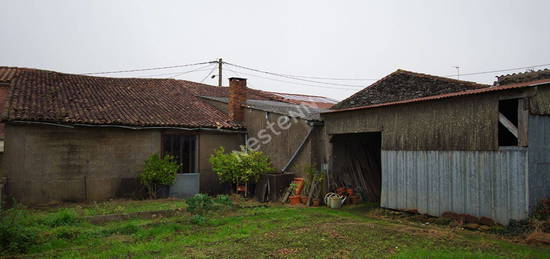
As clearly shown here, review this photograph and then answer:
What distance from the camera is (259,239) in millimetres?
8523

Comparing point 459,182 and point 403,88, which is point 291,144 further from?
point 459,182

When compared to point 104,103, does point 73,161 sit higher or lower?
lower

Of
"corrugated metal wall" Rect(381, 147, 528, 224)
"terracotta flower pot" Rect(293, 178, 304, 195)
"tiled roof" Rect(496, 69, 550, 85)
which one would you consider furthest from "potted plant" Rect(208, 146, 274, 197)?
"tiled roof" Rect(496, 69, 550, 85)

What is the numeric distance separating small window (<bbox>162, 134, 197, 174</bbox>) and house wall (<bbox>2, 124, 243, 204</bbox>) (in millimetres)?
400

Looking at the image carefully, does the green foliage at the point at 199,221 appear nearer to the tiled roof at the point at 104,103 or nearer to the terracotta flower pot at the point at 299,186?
the terracotta flower pot at the point at 299,186

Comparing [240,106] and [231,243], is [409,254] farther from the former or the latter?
[240,106]

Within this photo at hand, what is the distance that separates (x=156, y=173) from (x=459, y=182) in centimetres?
974

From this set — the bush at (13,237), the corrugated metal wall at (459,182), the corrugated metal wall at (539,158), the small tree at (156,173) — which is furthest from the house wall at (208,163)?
the corrugated metal wall at (539,158)

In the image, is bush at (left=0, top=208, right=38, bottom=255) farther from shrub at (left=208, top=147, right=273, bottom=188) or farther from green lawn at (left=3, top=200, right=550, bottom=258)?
shrub at (left=208, top=147, right=273, bottom=188)

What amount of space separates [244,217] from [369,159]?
20.2ft

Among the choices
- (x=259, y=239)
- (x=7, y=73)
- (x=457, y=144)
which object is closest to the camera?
(x=259, y=239)

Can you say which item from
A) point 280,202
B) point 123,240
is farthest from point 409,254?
point 280,202

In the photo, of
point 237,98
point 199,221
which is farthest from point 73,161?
point 237,98

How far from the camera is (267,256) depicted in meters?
7.24
